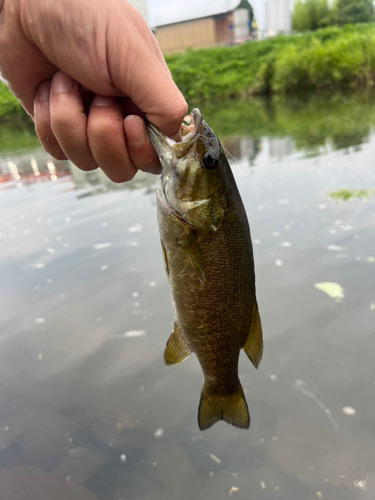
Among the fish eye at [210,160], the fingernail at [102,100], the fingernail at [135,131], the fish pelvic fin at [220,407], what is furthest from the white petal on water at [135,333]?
the fingernail at [102,100]

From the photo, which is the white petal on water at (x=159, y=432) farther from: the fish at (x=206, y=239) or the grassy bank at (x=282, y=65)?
the grassy bank at (x=282, y=65)

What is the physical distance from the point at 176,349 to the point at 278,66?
1060 inches

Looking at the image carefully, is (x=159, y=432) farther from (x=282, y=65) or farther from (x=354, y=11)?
(x=354, y=11)

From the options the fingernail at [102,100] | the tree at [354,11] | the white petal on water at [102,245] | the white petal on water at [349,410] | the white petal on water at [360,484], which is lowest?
the white petal on water at [360,484]

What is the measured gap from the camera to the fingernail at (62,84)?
132 centimetres

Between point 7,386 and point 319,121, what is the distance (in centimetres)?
1336

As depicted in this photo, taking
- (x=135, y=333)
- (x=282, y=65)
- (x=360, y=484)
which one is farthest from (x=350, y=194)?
(x=282, y=65)

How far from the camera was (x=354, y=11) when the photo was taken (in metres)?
49.8

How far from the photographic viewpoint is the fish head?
1589mm

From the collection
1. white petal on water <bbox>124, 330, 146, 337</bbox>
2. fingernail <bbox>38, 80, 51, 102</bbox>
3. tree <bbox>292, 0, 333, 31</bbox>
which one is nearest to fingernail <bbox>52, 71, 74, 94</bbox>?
fingernail <bbox>38, 80, 51, 102</bbox>

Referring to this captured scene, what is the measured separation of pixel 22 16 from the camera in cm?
120

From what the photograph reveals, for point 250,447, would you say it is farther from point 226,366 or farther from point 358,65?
point 358,65

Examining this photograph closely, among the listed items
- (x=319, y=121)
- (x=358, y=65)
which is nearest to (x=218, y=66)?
(x=358, y=65)

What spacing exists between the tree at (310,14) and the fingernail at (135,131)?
55.3m
